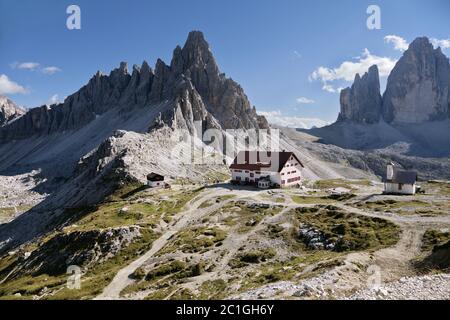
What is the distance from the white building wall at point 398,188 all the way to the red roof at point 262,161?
76.8 ft

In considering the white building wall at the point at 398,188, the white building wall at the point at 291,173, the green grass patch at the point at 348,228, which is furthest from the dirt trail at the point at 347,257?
the white building wall at the point at 291,173

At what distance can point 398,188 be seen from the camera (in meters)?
75.7

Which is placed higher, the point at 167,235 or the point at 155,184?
the point at 155,184

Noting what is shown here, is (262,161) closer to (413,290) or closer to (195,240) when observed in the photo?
(195,240)

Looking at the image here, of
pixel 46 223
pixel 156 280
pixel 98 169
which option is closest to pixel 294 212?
pixel 156 280

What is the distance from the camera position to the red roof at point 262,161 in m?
89.7

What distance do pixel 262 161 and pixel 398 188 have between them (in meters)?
31.9

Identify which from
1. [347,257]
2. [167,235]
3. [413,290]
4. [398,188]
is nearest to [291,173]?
[398,188]

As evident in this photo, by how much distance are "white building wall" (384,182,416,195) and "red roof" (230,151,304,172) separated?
23.4m

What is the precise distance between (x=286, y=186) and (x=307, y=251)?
44800 millimetres

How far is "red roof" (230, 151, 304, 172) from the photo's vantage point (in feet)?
294

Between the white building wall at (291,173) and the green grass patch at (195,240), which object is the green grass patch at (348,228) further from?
the white building wall at (291,173)
